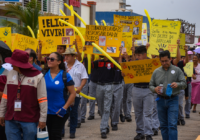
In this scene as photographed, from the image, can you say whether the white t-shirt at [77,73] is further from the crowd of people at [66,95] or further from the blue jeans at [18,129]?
the blue jeans at [18,129]

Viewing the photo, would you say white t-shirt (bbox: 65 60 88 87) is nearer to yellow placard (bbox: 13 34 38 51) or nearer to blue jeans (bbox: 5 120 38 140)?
yellow placard (bbox: 13 34 38 51)

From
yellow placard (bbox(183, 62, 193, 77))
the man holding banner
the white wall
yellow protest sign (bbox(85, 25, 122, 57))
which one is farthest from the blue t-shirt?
the white wall

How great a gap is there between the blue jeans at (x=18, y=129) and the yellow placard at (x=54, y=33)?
4.22 metres

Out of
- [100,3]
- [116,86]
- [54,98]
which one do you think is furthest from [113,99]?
[100,3]

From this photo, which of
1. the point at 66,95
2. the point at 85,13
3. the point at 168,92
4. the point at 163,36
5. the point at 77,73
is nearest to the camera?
the point at 66,95

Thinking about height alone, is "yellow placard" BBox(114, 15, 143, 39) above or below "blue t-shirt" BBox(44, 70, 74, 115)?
above

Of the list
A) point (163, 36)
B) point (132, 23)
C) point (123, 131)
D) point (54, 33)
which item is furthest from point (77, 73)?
point (132, 23)

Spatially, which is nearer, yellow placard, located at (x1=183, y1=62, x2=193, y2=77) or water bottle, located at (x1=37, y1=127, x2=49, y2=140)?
water bottle, located at (x1=37, y1=127, x2=49, y2=140)

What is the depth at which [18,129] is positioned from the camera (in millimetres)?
4680

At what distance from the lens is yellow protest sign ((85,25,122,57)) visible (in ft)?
27.7

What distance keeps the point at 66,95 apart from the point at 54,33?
3639 millimetres

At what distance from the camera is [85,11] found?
33031mm

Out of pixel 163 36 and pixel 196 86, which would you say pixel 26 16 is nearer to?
pixel 196 86

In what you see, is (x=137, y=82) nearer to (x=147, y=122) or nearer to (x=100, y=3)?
(x=147, y=122)
